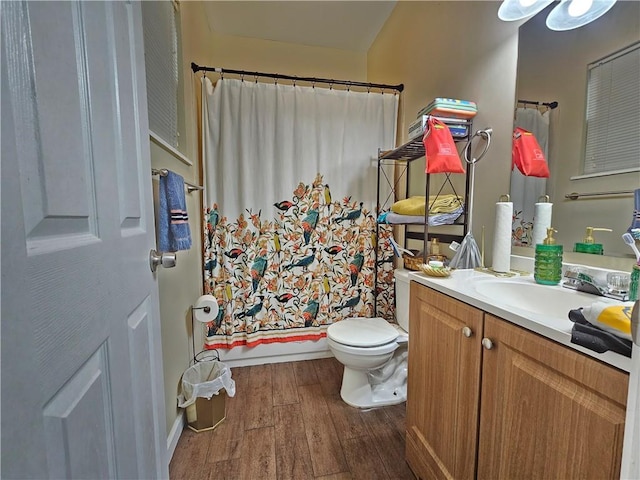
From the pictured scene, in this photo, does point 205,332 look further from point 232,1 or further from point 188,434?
point 232,1

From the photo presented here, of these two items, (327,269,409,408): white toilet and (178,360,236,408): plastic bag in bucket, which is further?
(327,269,409,408): white toilet

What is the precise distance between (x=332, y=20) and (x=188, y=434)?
2.99 m

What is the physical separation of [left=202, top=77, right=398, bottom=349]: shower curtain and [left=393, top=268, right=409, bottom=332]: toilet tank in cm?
43

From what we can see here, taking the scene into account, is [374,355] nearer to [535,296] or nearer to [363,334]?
[363,334]

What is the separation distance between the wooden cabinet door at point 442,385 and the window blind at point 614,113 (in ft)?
2.21

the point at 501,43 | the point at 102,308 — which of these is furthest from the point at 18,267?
the point at 501,43

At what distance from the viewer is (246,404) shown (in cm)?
161

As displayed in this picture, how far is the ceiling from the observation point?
6.60 feet

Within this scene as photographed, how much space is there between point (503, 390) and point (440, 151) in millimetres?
967

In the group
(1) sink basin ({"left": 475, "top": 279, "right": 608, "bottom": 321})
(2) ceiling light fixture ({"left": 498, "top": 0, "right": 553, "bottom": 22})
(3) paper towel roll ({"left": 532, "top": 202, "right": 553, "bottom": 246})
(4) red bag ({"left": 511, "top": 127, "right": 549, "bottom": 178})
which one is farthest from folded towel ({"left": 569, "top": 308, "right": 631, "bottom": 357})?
(2) ceiling light fixture ({"left": 498, "top": 0, "right": 553, "bottom": 22})

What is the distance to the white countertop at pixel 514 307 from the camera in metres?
0.53

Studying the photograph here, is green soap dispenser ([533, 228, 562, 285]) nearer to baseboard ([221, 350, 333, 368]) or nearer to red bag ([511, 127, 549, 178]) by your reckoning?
red bag ([511, 127, 549, 178])

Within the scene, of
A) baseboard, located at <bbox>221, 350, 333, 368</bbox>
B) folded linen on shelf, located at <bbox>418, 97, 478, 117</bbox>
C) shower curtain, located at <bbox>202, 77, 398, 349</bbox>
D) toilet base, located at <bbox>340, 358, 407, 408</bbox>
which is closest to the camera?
folded linen on shelf, located at <bbox>418, 97, 478, 117</bbox>

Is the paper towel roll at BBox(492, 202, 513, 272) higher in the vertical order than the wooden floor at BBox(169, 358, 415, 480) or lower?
higher
